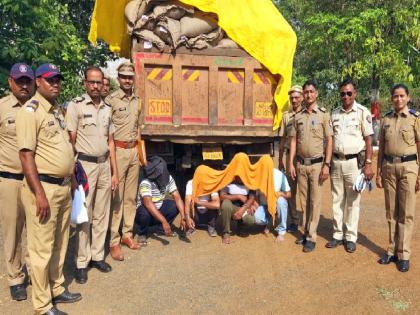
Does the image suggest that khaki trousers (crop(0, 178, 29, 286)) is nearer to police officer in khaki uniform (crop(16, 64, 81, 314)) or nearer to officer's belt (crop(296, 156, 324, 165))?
police officer in khaki uniform (crop(16, 64, 81, 314))

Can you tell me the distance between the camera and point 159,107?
16.1ft

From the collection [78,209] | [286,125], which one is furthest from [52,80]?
[286,125]

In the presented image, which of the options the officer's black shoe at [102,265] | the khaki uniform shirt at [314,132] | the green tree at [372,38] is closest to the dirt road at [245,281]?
the officer's black shoe at [102,265]

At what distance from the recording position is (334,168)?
4605 millimetres

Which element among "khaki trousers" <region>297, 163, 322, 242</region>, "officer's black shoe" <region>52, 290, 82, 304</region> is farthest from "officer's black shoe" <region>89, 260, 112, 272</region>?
"khaki trousers" <region>297, 163, 322, 242</region>

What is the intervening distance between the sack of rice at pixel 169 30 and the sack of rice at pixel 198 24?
85 millimetres

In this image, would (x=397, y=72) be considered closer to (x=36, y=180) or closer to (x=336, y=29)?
(x=336, y=29)

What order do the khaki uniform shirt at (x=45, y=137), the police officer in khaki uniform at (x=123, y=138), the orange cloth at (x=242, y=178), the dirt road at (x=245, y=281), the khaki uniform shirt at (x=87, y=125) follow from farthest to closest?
the orange cloth at (x=242, y=178)
the police officer in khaki uniform at (x=123, y=138)
the khaki uniform shirt at (x=87, y=125)
the dirt road at (x=245, y=281)
the khaki uniform shirt at (x=45, y=137)

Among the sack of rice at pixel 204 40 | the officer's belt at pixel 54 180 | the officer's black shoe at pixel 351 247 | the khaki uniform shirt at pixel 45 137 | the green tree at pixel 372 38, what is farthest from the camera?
the green tree at pixel 372 38

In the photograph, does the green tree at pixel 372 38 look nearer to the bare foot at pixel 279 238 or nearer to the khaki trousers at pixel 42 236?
the bare foot at pixel 279 238

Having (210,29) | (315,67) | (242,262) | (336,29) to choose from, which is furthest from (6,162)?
(315,67)

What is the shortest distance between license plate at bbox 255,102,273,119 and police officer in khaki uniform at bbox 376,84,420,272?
4.78ft

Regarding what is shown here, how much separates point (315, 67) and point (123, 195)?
56.3ft

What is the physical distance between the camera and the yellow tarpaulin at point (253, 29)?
4867 millimetres
